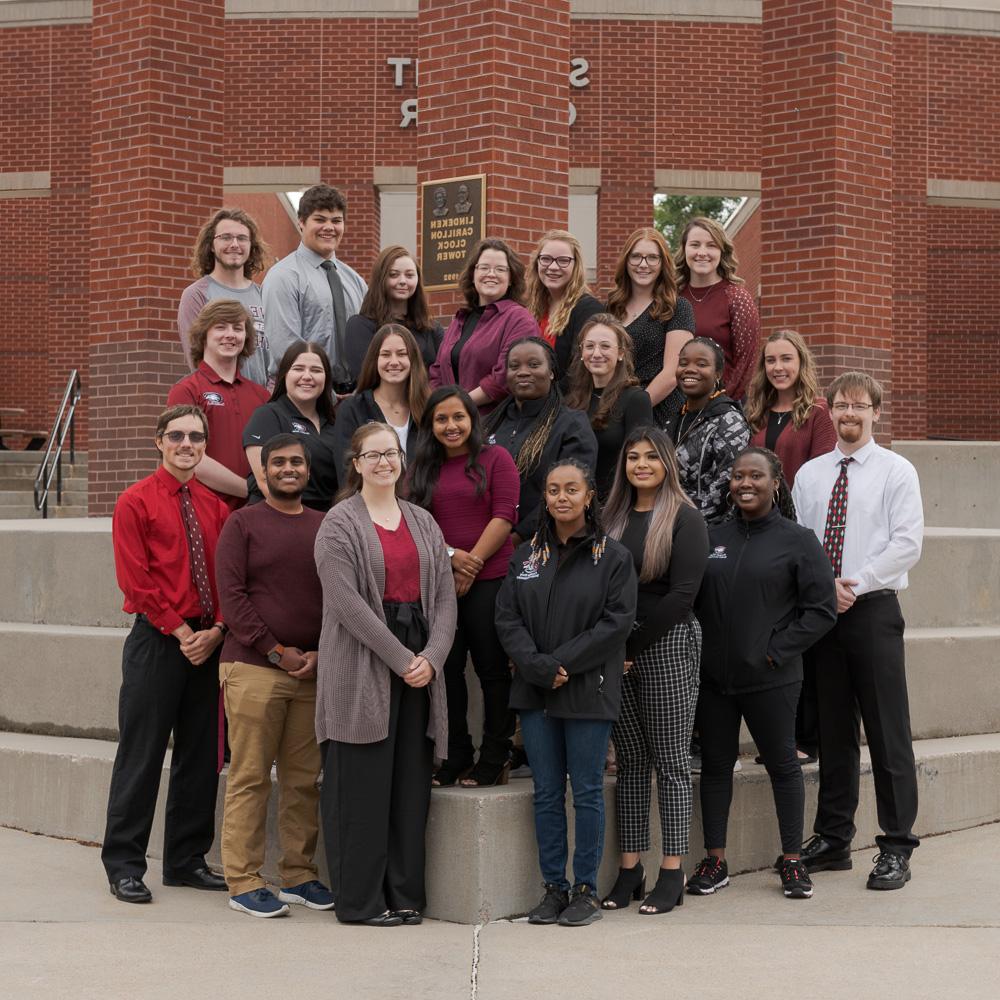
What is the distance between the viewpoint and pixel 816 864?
6.57 meters

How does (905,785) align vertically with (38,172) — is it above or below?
below

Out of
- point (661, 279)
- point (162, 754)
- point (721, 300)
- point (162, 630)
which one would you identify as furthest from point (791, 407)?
point (162, 754)

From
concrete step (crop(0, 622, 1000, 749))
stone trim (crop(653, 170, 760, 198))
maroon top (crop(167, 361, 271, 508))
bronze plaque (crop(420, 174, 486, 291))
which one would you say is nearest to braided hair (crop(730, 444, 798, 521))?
concrete step (crop(0, 622, 1000, 749))

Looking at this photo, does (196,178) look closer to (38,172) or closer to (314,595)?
(314,595)

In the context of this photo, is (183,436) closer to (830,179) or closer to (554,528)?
(554,528)

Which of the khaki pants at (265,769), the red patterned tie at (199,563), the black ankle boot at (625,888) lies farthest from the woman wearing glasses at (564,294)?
the black ankle boot at (625,888)

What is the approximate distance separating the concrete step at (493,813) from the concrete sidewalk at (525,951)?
203 mm

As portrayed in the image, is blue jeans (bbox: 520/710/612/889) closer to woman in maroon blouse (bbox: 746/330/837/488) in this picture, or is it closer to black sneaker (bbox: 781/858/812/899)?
black sneaker (bbox: 781/858/812/899)

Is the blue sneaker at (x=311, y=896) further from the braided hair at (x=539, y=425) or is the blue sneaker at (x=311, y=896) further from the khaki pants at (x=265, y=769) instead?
the braided hair at (x=539, y=425)

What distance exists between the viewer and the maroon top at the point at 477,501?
598 cm

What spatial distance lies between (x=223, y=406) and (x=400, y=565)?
4.48 feet

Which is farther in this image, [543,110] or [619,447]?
[543,110]

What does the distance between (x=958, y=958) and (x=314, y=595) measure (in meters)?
2.84

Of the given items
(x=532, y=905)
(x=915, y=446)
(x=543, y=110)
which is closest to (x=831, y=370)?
(x=915, y=446)
